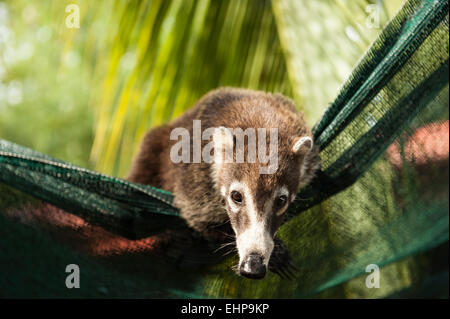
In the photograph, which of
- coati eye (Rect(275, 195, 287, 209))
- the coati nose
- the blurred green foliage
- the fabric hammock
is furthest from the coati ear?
the blurred green foliage

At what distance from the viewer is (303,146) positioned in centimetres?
222

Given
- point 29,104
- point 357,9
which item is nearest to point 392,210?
point 357,9

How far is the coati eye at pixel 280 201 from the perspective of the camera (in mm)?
2082

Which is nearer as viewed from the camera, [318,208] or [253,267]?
[253,267]

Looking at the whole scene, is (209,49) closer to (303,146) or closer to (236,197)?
(303,146)

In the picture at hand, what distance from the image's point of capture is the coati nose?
174 cm

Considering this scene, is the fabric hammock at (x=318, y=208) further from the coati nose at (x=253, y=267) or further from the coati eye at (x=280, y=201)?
the coati nose at (x=253, y=267)

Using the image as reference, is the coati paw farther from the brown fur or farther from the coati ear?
the coati ear

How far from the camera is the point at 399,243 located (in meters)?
2.46

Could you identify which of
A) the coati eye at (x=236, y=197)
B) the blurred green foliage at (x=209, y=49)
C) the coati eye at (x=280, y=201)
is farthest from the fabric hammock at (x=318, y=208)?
the blurred green foliage at (x=209, y=49)


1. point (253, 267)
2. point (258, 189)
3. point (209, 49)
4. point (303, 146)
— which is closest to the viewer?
point (253, 267)

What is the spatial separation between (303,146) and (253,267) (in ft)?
2.31

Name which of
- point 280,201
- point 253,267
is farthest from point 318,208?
point 253,267
